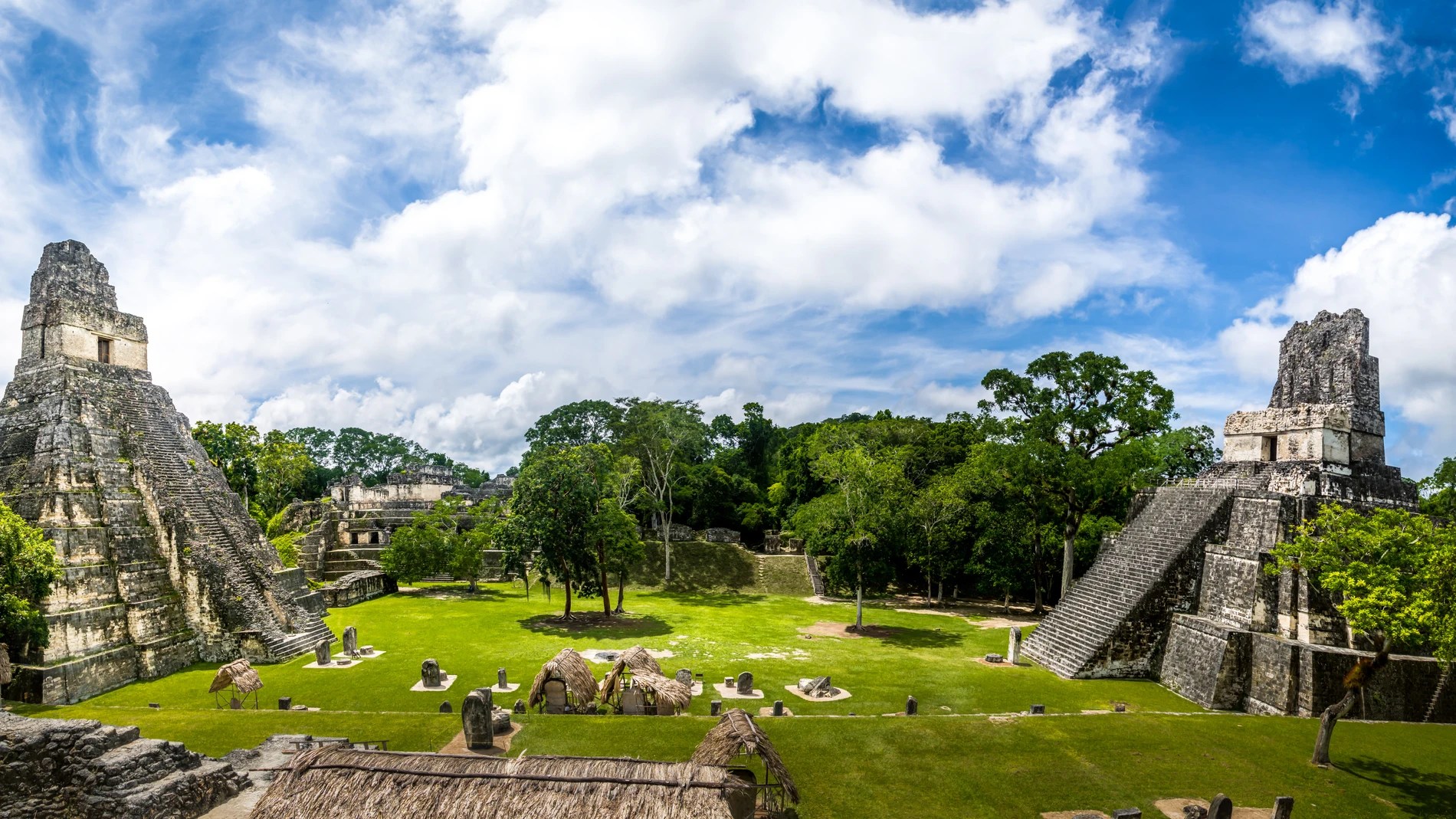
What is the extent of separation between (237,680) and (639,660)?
30.0ft

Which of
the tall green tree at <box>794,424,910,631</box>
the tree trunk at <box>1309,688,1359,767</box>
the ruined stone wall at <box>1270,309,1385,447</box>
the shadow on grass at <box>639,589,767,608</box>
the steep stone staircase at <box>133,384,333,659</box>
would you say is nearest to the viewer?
the tree trunk at <box>1309,688,1359,767</box>

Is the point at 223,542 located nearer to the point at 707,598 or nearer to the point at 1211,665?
the point at 707,598

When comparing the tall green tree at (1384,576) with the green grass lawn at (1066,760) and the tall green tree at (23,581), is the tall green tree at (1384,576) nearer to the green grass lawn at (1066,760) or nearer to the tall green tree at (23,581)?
the green grass lawn at (1066,760)

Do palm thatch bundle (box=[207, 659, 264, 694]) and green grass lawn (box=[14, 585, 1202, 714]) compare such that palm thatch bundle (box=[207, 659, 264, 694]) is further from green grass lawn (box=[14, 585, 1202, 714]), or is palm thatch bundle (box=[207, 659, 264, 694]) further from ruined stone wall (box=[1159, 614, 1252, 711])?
ruined stone wall (box=[1159, 614, 1252, 711])

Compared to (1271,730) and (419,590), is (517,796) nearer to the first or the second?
(1271,730)

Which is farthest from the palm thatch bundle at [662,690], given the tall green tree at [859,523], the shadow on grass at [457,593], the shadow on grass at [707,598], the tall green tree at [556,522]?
the shadow on grass at [457,593]

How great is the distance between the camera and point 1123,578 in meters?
20.7

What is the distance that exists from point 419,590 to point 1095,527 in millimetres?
30934

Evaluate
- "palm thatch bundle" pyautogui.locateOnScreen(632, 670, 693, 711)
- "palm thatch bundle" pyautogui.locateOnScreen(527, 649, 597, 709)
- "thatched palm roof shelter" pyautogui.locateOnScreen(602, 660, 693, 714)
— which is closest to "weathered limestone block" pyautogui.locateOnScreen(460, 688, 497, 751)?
"palm thatch bundle" pyautogui.locateOnScreen(527, 649, 597, 709)

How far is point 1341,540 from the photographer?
13281mm

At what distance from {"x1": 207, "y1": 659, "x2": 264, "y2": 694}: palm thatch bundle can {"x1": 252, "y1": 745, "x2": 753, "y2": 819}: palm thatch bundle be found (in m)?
9.37

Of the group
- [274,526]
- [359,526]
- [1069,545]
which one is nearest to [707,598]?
[1069,545]

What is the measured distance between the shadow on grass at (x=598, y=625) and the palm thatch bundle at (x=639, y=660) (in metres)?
7.17

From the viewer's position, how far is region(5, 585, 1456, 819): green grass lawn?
11.8 metres
